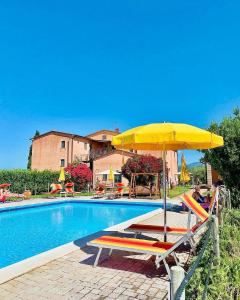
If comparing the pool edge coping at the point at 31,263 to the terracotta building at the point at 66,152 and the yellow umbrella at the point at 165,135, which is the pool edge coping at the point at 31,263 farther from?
the terracotta building at the point at 66,152

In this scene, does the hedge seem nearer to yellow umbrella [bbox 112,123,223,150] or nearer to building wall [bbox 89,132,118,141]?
building wall [bbox 89,132,118,141]

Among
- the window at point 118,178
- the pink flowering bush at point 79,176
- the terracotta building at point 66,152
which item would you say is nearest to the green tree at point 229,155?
the pink flowering bush at point 79,176

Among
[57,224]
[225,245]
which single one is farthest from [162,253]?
[57,224]

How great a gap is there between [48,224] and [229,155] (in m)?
9.61

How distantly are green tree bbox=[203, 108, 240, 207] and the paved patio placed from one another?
276 inches

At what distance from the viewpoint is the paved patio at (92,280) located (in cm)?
415

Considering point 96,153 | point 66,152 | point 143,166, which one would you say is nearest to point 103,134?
point 96,153

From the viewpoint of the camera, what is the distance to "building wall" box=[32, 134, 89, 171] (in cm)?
4428

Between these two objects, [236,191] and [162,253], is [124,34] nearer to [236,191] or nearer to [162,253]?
[236,191]

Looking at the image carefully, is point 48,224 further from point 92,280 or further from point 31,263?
point 92,280

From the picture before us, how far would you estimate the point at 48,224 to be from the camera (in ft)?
46.0

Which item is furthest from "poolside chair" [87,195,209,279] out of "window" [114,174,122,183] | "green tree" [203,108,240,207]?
"window" [114,174,122,183]

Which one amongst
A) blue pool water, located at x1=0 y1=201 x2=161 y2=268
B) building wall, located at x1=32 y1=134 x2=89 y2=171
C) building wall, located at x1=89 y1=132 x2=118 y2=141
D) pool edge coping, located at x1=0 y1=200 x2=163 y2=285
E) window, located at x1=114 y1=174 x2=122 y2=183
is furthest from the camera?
building wall, located at x1=89 y1=132 x2=118 y2=141

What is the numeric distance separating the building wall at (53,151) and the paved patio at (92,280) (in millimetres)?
38893
